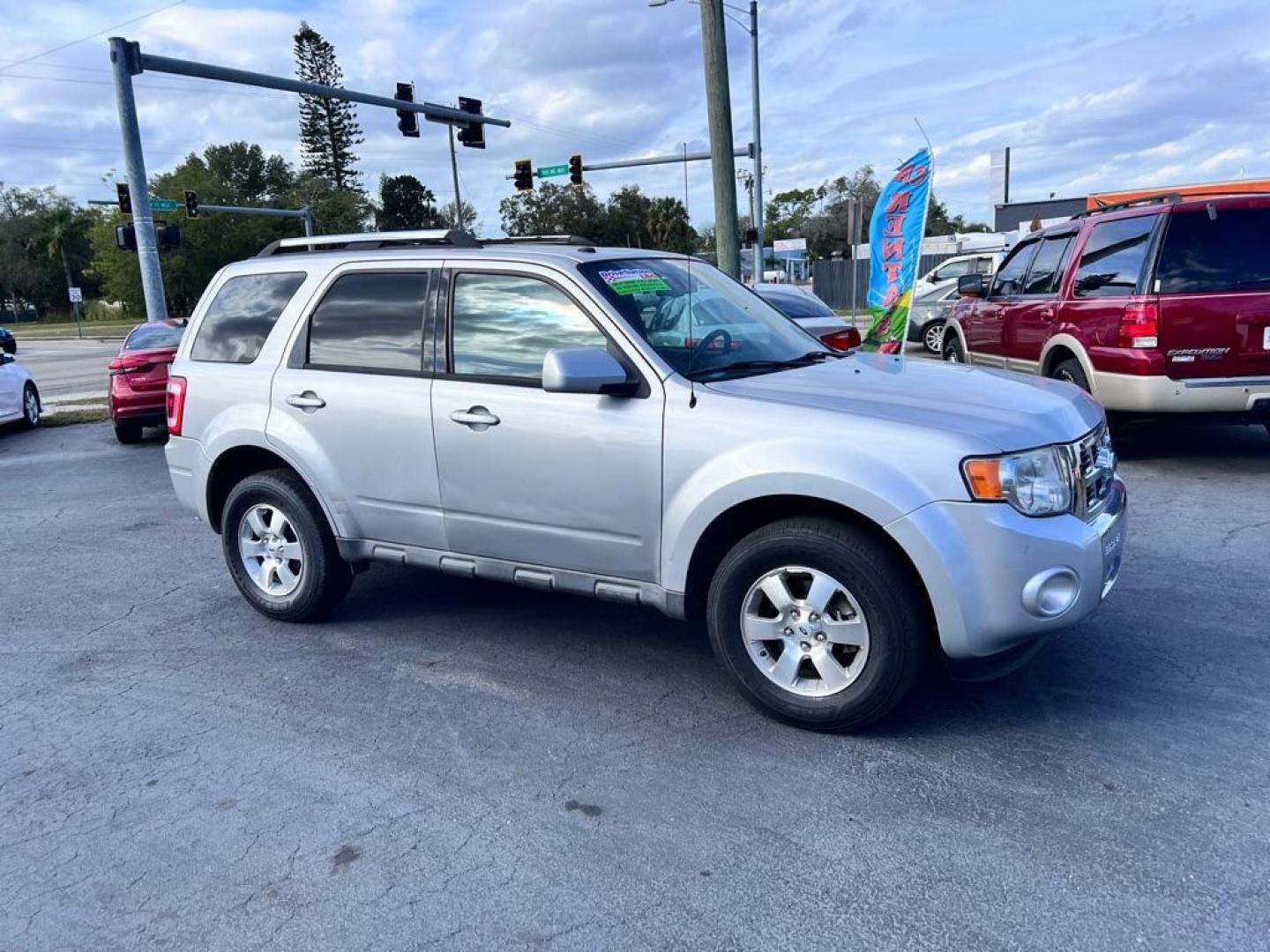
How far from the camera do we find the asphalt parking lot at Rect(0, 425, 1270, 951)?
2783 millimetres

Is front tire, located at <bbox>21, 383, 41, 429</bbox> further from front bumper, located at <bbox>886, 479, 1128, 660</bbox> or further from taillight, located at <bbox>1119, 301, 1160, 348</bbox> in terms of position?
front bumper, located at <bbox>886, 479, 1128, 660</bbox>

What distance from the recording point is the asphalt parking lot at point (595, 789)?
2.78m

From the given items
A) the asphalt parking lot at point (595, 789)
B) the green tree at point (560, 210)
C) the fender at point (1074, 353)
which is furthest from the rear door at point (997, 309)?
the green tree at point (560, 210)

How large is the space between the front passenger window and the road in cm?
1714

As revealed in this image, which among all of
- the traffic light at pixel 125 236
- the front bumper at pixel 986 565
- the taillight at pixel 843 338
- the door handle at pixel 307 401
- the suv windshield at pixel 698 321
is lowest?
the front bumper at pixel 986 565

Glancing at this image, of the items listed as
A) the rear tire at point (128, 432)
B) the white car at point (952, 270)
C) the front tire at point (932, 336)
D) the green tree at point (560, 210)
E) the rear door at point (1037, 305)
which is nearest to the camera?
the rear door at point (1037, 305)

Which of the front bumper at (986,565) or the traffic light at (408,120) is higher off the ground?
the traffic light at (408,120)

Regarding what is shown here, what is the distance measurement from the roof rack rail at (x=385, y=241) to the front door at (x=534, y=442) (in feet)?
1.32

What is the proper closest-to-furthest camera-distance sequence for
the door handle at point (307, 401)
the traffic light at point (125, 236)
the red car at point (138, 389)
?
the door handle at point (307, 401), the red car at point (138, 389), the traffic light at point (125, 236)

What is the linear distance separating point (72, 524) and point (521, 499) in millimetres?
5229

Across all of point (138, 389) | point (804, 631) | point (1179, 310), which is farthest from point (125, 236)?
point (804, 631)

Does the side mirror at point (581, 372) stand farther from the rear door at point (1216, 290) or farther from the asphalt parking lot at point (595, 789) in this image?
the rear door at point (1216, 290)

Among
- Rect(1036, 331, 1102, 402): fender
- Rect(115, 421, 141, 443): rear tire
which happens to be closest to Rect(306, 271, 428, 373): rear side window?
Rect(1036, 331, 1102, 402): fender

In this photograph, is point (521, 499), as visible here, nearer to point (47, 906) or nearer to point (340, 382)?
point (340, 382)
